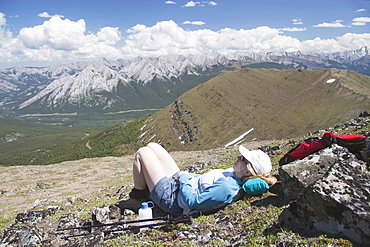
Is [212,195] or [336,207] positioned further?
[212,195]

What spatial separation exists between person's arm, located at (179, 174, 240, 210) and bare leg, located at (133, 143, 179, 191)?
5.24 ft

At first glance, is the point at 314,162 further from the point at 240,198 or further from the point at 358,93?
the point at 358,93

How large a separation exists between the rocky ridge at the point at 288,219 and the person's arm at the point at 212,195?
1.35 feet

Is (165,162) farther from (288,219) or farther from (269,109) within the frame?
(269,109)

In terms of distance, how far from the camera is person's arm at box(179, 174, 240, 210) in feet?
29.5

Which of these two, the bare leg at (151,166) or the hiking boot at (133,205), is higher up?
the bare leg at (151,166)

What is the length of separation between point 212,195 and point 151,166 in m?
2.87

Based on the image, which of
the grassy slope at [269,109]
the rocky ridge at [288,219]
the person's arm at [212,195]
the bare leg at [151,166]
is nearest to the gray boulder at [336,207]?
the rocky ridge at [288,219]

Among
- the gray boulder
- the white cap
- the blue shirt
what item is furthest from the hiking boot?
the gray boulder

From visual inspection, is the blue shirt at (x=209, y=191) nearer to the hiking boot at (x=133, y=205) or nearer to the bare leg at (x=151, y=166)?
the bare leg at (x=151, y=166)

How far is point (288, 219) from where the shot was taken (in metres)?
6.78

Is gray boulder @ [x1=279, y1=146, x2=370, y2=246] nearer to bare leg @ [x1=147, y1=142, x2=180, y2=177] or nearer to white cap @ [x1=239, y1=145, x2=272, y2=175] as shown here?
white cap @ [x1=239, y1=145, x2=272, y2=175]

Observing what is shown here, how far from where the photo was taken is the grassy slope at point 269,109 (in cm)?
11694

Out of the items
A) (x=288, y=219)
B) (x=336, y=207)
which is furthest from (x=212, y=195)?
(x=336, y=207)
